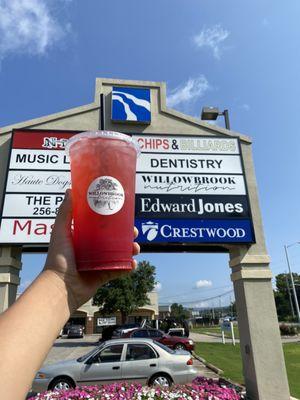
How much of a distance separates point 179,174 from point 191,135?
1.15 m

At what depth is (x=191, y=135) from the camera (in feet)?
28.2

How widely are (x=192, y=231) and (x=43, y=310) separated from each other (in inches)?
242

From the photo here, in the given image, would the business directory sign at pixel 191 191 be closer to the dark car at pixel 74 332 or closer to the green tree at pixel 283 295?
the dark car at pixel 74 332

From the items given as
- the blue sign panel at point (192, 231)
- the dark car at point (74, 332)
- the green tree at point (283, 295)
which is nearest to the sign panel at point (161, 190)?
the blue sign panel at point (192, 231)

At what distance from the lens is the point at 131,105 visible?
8.76 metres

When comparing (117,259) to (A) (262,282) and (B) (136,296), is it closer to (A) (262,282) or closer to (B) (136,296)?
(A) (262,282)

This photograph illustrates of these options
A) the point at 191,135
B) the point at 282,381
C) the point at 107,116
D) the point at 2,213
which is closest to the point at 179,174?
the point at 191,135

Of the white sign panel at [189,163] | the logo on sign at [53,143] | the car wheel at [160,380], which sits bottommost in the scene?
the car wheel at [160,380]

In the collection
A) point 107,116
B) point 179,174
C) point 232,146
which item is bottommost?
point 179,174

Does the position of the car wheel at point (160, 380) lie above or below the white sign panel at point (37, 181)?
below

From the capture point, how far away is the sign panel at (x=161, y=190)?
7297 millimetres

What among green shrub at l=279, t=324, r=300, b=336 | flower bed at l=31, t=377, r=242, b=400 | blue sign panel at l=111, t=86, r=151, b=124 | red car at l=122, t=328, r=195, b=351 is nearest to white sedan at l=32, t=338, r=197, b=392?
flower bed at l=31, t=377, r=242, b=400

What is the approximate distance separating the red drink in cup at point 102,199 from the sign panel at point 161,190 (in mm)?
5317

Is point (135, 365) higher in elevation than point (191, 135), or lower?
lower
